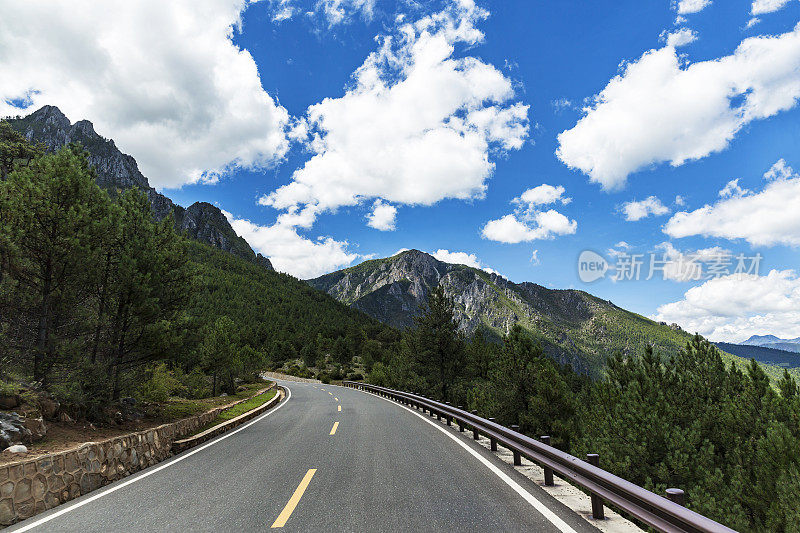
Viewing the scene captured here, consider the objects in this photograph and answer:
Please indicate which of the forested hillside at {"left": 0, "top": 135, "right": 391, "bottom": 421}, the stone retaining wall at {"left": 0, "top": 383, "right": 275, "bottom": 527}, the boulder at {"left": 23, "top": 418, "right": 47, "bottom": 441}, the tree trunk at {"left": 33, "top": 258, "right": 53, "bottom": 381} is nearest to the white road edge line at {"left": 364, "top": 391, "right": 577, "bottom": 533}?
the stone retaining wall at {"left": 0, "top": 383, "right": 275, "bottom": 527}

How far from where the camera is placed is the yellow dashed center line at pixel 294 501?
4430mm

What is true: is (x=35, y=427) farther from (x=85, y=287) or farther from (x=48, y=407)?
(x=85, y=287)

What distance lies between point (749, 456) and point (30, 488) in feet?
54.4

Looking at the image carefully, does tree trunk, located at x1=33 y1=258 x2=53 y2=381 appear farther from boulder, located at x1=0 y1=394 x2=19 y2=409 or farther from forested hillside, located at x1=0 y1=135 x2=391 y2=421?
boulder, located at x1=0 y1=394 x2=19 y2=409

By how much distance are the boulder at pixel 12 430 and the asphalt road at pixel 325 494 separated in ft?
6.98

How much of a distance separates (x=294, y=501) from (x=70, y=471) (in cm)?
441

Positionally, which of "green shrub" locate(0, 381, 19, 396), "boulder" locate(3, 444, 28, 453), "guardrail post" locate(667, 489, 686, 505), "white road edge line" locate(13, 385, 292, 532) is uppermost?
"guardrail post" locate(667, 489, 686, 505)

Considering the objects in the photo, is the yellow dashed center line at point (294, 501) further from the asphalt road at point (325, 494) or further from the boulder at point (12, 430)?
the boulder at point (12, 430)

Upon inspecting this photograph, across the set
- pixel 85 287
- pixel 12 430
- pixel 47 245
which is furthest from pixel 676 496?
pixel 85 287

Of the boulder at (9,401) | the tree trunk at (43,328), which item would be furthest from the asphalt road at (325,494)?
the tree trunk at (43,328)

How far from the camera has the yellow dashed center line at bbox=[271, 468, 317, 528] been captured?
4430 millimetres

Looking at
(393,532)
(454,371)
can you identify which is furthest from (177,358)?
(454,371)

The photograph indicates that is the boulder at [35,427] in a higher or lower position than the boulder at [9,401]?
lower

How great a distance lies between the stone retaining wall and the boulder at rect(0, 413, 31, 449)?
1501 mm
